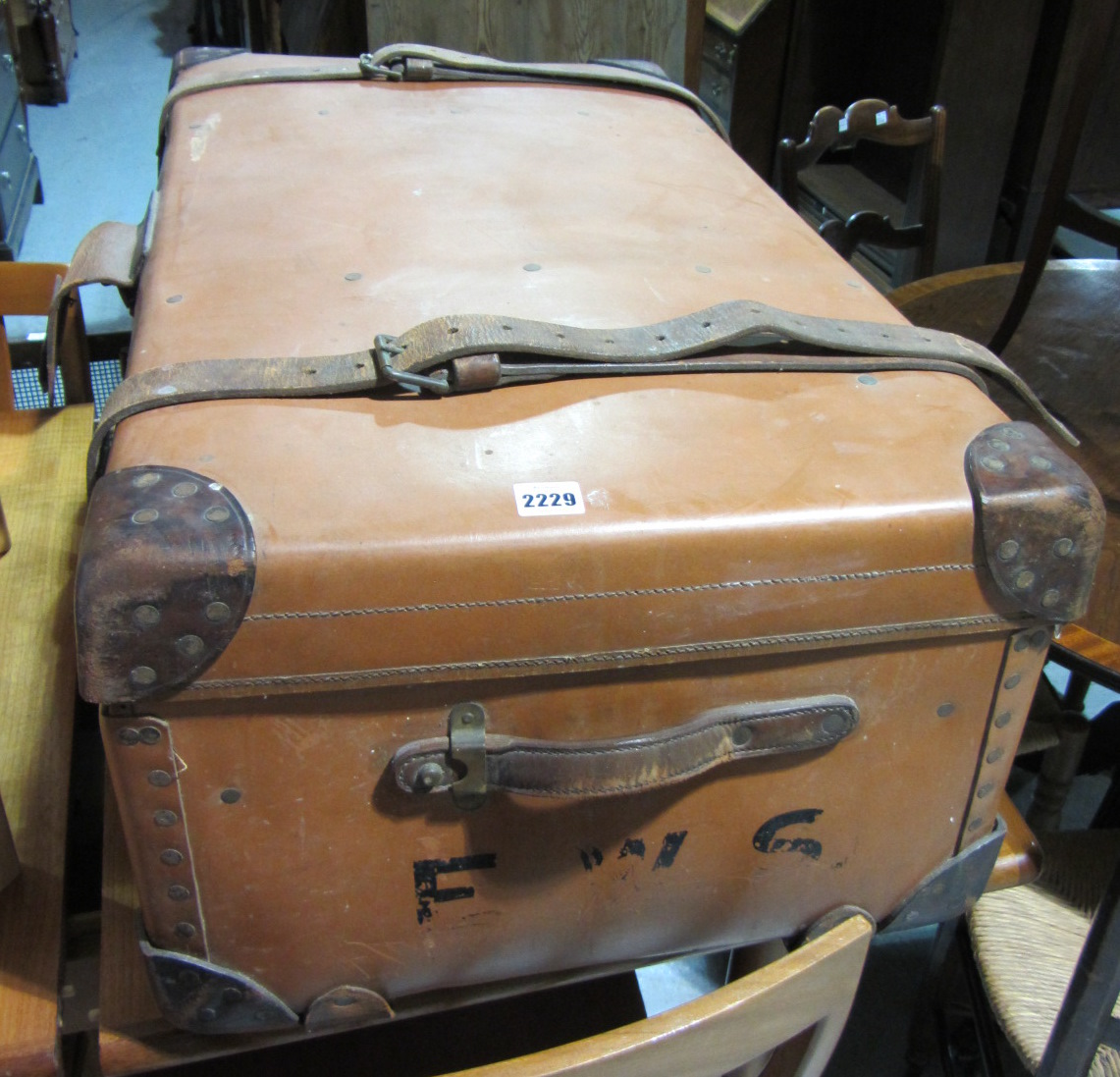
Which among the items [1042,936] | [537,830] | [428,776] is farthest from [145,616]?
[1042,936]

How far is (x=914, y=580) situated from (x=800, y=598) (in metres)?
0.08

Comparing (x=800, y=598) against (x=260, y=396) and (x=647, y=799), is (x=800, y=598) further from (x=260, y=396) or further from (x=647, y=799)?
(x=260, y=396)

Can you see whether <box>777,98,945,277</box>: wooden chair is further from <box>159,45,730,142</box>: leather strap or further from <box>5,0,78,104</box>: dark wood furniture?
<box>5,0,78,104</box>: dark wood furniture

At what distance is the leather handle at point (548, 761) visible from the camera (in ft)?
2.21

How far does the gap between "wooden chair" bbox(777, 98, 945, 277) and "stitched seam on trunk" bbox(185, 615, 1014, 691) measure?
110 cm

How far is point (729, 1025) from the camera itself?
1.88ft

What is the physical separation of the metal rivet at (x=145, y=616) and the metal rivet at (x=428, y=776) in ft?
0.63

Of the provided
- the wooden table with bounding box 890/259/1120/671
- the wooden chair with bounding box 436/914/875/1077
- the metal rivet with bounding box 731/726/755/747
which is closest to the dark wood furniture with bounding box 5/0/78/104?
the wooden table with bounding box 890/259/1120/671

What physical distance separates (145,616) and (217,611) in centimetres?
4

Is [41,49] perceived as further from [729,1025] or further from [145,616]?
[729,1025]

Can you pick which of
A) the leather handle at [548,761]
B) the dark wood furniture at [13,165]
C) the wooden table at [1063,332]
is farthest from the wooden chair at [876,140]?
the dark wood furniture at [13,165]

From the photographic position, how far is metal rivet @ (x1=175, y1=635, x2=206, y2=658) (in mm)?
598

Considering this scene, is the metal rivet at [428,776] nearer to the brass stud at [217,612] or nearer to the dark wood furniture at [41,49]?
the brass stud at [217,612]

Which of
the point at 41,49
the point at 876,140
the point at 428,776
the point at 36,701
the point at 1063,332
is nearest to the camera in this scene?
the point at 428,776
